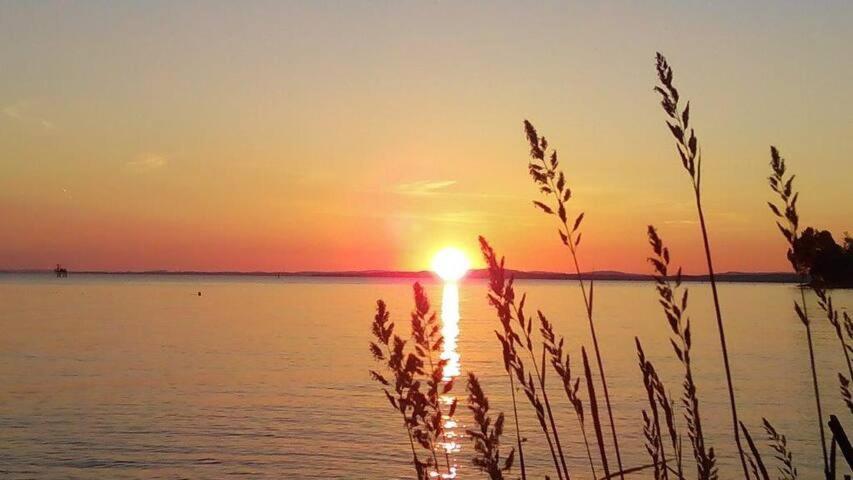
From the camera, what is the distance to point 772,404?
112ft

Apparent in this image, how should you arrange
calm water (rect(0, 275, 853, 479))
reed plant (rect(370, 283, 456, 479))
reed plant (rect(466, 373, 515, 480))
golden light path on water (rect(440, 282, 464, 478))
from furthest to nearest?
calm water (rect(0, 275, 853, 479))
golden light path on water (rect(440, 282, 464, 478))
reed plant (rect(370, 283, 456, 479))
reed plant (rect(466, 373, 515, 480))

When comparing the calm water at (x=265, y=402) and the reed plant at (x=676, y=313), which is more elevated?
the reed plant at (x=676, y=313)

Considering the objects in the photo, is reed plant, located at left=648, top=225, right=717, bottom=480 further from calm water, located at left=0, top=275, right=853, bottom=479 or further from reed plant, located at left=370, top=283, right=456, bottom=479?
calm water, located at left=0, top=275, right=853, bottom=479

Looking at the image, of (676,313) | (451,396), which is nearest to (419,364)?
(676,313)

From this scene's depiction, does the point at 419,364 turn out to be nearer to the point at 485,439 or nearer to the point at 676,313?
the point at 485,439

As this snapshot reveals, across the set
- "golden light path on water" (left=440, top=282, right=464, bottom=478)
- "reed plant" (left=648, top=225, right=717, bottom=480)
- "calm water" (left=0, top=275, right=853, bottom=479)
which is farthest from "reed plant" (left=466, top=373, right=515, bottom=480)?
"calm water" (left=0, top=275, right=853, bottom=479)

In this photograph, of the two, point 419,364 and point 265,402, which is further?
point 265,402

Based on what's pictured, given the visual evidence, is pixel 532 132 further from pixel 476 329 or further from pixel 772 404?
pixel 476 329

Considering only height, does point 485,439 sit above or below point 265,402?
above

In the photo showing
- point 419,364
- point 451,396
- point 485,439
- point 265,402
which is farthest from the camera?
point 451,396

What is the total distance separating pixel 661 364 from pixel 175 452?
33528 mm

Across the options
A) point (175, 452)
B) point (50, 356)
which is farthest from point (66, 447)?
point (50, 356)

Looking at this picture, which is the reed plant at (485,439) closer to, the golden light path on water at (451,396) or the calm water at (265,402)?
the golden light path on water at (451,396)

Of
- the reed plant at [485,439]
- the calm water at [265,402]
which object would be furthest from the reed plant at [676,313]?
the calm water at [265,402]
